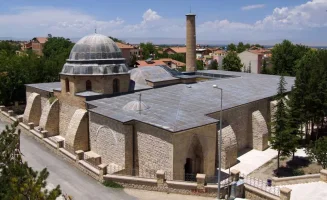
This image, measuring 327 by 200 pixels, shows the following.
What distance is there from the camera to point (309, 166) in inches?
808

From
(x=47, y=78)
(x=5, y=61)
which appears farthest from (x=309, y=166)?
(x=5, y=61)

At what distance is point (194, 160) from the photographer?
691 inches

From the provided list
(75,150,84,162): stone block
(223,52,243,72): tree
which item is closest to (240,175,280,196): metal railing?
(75,150,84,162): stone block

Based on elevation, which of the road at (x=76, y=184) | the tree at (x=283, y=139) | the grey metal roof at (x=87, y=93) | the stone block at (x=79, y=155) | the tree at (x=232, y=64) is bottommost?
the road at (x=76, y=184)

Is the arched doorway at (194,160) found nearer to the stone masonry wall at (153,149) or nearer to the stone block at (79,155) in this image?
the stone masonry wall at (153,149)

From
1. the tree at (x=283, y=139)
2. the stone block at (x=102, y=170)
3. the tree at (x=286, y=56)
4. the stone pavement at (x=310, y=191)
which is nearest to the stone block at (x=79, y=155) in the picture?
the stone block at (x=102, y=170)

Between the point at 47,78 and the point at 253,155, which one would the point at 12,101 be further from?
the point at 253,155

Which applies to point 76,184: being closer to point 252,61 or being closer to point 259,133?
point 259,133

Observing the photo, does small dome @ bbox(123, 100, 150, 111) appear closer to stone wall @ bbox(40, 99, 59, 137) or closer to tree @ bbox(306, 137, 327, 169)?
stone wall @ bbox(40, 99, 59, 137)

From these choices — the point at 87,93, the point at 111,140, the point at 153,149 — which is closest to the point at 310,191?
the point at 153,149

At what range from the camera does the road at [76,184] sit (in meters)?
15.5

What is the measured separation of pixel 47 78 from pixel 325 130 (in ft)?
98.0

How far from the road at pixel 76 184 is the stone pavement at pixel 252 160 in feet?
17.7

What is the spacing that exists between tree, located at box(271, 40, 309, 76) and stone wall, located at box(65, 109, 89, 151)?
41.4 meters
